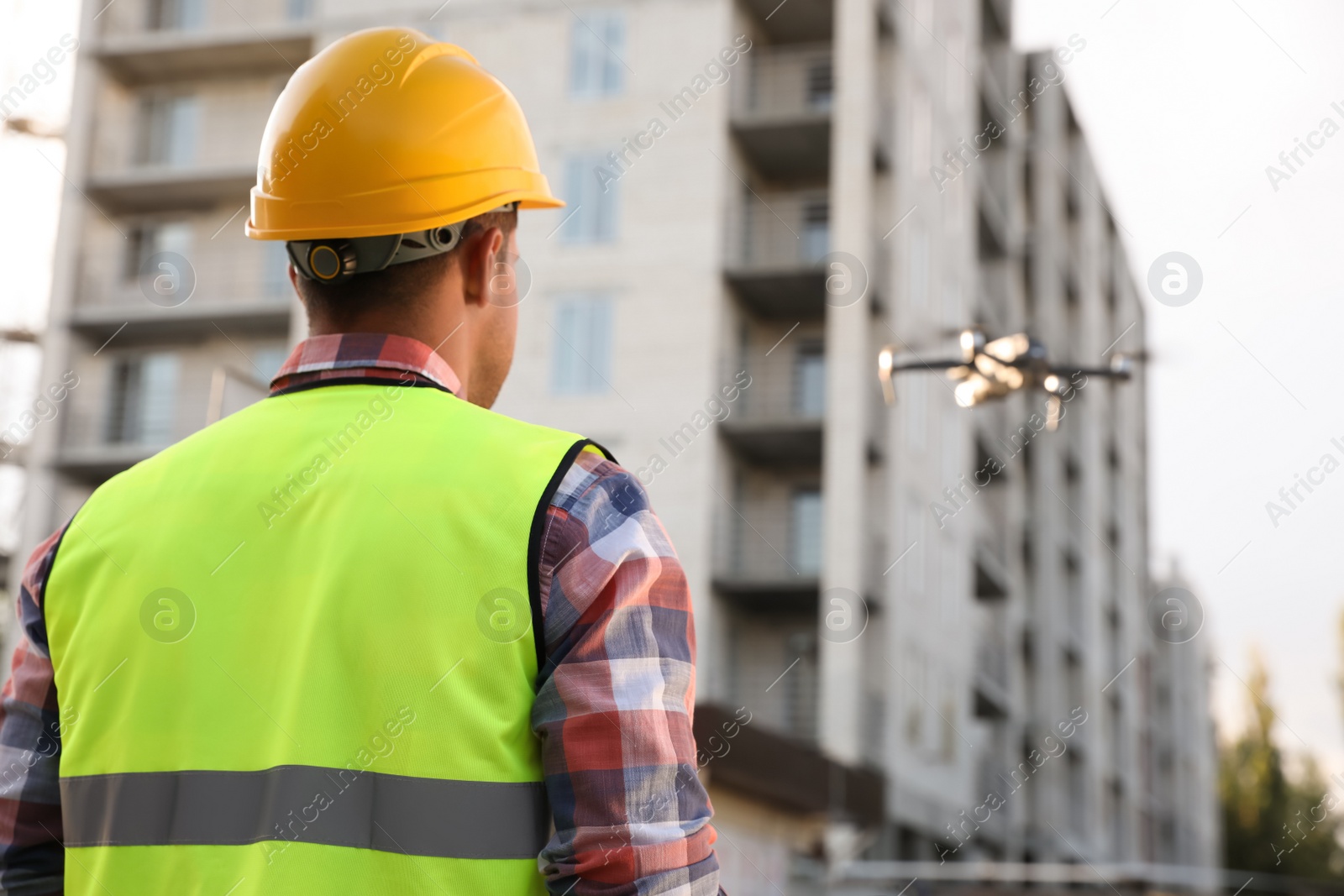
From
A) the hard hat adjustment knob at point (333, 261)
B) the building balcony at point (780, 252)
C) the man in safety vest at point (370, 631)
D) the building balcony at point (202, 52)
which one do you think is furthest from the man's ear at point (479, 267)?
the building balcony at point (202, 52)

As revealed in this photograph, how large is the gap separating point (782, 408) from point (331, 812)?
25649mm

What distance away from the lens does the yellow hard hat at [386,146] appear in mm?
1699

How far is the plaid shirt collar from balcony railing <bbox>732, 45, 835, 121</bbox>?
1026 inches

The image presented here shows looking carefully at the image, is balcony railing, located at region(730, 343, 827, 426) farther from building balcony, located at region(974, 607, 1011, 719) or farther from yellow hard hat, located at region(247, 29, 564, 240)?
yellow hard hat, located at region(247, 29, 564, 240)

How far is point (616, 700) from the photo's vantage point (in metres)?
1.36

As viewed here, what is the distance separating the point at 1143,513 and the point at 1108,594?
11.1 metres

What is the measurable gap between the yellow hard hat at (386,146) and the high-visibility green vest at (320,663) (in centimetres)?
24

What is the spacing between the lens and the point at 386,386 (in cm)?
165

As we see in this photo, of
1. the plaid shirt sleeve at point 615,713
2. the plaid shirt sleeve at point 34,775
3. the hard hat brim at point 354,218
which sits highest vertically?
the hard hat brim at point 354,218

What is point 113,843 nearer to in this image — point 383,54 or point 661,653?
point 661,653

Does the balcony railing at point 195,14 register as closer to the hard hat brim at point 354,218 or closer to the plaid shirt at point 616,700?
the hard hat brim at point 354,218

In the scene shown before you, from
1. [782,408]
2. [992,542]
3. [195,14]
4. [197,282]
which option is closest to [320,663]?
[782,408]

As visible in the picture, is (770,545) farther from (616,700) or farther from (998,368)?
(616,700)

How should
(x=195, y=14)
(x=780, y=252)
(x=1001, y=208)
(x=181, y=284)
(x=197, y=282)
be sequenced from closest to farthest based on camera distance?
(x=780, y=252), (x=181, y=284), (x=197, y=282), (x=195, y=14), (x=1001, y=208)
